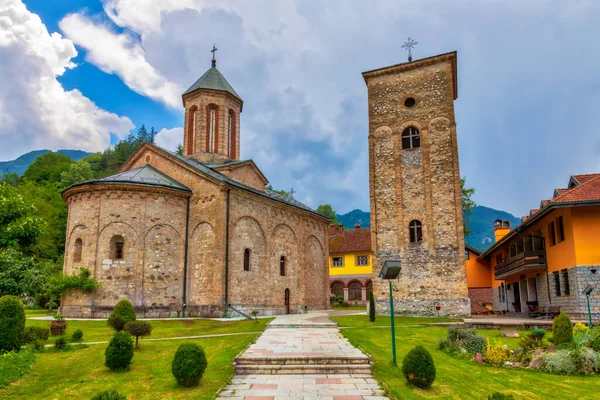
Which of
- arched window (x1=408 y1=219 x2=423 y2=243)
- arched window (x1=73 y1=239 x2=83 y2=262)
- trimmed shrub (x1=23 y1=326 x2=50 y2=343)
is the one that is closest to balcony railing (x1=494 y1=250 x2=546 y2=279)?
arched window (x1=408 y1=219 x2=423 y2=243)

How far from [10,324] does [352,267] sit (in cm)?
3822

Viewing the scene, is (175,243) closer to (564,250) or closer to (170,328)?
(170,328)

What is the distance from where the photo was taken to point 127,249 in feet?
70.2

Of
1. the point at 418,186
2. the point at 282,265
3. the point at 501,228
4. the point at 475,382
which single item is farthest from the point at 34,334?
the point at 501,228

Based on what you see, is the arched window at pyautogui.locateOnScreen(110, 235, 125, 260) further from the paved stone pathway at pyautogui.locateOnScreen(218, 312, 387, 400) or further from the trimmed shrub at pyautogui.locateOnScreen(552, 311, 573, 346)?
the trimmed shrub at pyautogui.locateOnScreen(552, 311, 573, 346)

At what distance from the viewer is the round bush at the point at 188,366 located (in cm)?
768

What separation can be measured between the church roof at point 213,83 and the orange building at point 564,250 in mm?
21103

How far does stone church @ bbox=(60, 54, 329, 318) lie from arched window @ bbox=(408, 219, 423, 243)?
8445mm

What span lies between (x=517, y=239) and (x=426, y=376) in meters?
21.3

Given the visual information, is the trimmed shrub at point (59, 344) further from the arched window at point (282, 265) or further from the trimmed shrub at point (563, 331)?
the arched window at point (282, 265)

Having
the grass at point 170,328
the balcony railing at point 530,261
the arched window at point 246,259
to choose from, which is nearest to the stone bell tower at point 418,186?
the balcony railing at point 530,261

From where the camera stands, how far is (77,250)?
21.9 meters

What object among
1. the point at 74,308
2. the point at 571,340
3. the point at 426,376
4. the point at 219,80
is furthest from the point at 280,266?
the point at 426,376

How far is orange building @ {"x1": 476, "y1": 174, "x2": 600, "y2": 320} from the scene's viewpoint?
651 inches
